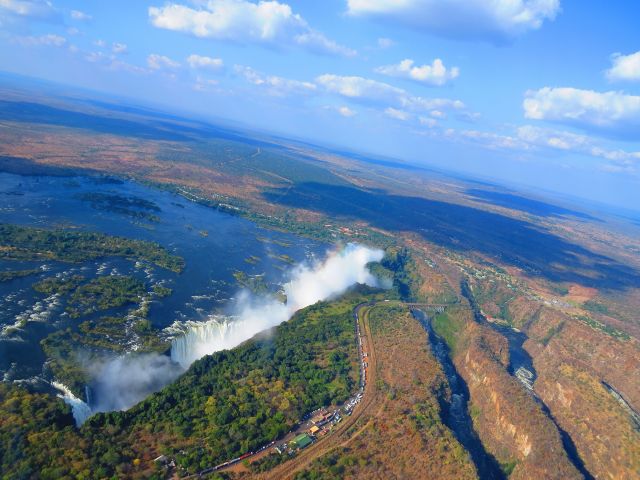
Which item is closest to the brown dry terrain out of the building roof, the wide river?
the building roof

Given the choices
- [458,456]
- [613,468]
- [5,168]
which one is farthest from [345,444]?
[5,168]

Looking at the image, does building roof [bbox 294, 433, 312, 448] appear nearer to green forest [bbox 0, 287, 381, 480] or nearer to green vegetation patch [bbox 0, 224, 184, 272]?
green forest [bbox 0, 287, 381, 480]

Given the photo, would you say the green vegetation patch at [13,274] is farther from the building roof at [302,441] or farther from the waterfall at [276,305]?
the building roof at [302,441]

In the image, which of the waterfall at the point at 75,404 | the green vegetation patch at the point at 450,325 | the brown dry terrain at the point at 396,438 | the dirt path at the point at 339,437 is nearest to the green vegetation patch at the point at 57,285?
the waterfall at the point at 75,404

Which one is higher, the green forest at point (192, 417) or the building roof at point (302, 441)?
the building roof at point (302, 441)

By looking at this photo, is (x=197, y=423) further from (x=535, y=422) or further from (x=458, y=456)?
(x=535, y=422)

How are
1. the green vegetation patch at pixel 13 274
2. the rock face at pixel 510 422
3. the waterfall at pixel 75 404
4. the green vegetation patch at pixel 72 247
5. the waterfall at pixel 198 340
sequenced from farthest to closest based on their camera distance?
1. the green vegetation patch at pixel 72 247
2. the green vegetation patch at pixel 13 274
3. the waterfall at pixel 198 340
4. the rock face at pixel 510 422
5. the waterfall at pixel 75 404

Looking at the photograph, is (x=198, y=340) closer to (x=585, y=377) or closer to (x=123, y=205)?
(x=585, y=377)
